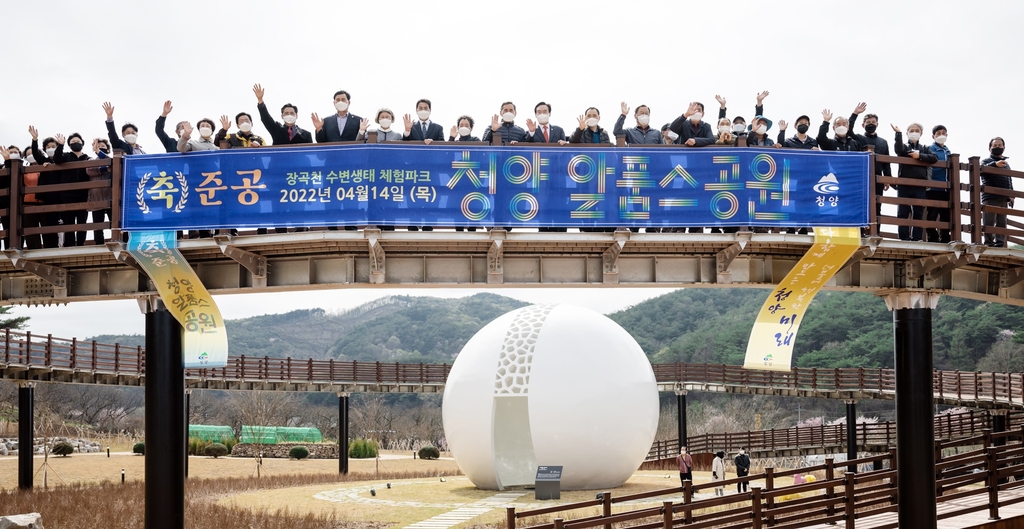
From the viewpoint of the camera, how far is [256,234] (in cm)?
1513

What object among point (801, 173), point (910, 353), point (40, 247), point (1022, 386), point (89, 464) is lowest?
point (89, 464)

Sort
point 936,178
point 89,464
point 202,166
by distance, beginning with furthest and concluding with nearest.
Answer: point 89,464 < point 936,178 < point 202,166

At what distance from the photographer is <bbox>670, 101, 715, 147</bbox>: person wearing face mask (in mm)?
Result: 15617

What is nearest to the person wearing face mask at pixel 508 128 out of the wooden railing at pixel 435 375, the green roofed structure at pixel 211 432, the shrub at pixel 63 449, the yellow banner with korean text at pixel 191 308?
the yellow banner with korean text at pixel 191 308

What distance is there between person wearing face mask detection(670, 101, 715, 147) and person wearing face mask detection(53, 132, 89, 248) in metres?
9.29

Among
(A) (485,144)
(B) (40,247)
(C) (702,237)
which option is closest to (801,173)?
(C) (702,237)

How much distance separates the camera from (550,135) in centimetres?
1555

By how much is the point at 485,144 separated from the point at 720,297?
102 meters

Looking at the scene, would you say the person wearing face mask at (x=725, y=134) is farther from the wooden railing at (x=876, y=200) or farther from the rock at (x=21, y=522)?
the rock at (x=21, y=522)

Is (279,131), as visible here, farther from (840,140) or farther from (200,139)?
(840,140)

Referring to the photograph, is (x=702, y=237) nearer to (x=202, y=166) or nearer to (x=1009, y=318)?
(x=202, y=166)

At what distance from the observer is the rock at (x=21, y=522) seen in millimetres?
17766

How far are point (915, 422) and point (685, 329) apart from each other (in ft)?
310

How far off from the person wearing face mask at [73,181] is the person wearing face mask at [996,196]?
1447 cm
